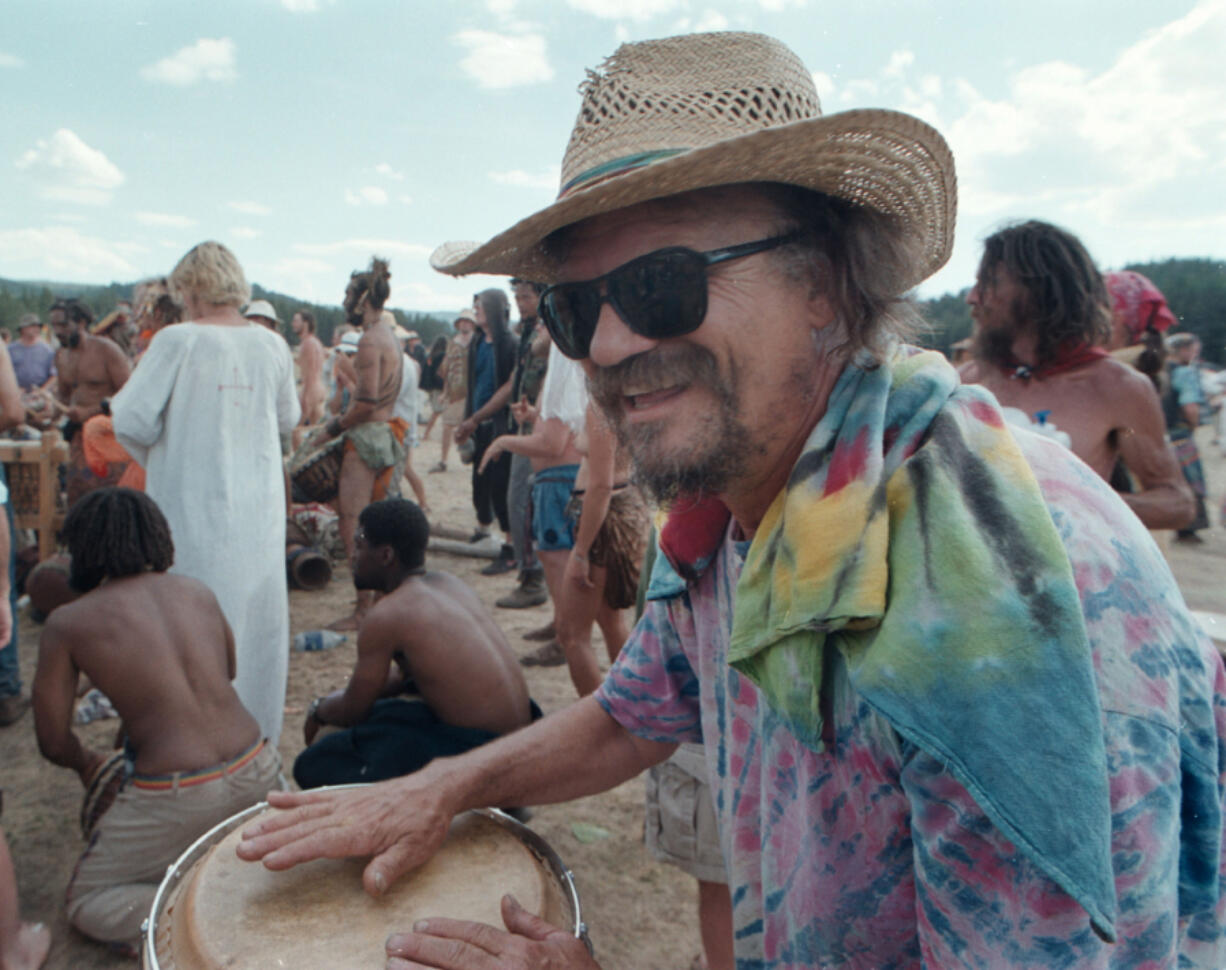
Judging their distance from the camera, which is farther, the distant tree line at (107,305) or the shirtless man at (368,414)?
the distant tree line at (107,305)

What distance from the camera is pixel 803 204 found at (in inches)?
50.8

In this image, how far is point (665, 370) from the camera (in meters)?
1.27

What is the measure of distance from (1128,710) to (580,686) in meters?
3.33

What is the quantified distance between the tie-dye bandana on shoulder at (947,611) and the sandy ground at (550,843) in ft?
7.06

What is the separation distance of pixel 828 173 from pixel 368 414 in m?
4.72

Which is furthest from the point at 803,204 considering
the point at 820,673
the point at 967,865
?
the point at 967,865

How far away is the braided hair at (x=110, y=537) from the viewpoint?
2.79 m

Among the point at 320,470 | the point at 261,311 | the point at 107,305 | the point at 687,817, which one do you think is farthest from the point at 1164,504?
the point at 107,305

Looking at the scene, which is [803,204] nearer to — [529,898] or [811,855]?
[811,855]

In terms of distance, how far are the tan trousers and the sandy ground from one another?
6.5 inches

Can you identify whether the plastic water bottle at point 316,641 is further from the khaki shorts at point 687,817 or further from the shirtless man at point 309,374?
the shirtless man at point 309,374

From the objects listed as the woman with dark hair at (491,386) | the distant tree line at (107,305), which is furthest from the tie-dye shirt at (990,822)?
the distant tree line at (107,305)

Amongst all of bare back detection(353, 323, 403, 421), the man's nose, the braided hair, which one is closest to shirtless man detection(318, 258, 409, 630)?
bare back detection(353, 323, 403, 421)

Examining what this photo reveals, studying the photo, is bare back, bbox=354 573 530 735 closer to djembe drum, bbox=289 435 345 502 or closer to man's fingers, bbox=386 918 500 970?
man's fingers, bbox=386 918 500 970
